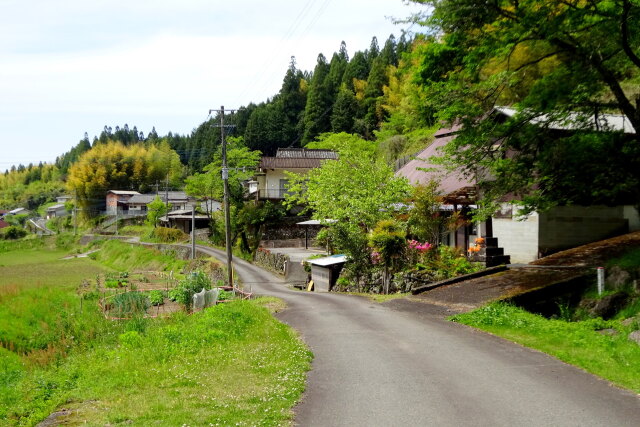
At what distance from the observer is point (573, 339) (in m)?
10.3

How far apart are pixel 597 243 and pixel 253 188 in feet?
172

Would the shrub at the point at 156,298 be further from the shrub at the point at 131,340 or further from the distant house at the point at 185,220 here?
the distant house at the point at 185,220

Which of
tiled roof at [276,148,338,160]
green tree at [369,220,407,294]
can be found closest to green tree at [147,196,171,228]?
tiled roof at [276,148,338,160]

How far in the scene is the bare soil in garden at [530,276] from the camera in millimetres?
14711

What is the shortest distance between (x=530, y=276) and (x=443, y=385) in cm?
926

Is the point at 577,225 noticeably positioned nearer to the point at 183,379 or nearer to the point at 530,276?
the point at 530,276

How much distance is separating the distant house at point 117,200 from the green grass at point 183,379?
71.3 meters

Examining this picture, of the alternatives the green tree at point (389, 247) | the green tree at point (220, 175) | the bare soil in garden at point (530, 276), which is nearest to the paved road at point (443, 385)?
the bare soil in garden at point (530, 276)


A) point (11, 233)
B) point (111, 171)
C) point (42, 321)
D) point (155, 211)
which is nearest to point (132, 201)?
point (111, 171)

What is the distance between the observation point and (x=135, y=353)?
1075 cm

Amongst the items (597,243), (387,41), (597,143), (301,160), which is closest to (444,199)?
(597,243)

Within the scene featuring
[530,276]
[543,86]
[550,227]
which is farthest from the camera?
[550,227]

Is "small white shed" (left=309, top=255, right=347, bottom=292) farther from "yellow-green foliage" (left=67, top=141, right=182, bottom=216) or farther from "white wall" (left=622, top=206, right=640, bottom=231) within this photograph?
"yellow-green foliage" (left=67, top=141, right=182, bottom=216)

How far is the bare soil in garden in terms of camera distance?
48.3 feet
